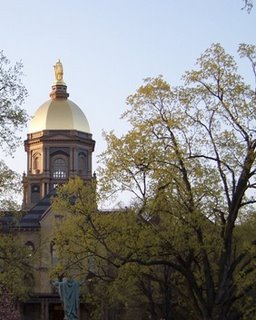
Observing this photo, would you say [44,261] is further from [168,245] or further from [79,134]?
[168,245]

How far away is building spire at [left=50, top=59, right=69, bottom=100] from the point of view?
265ft

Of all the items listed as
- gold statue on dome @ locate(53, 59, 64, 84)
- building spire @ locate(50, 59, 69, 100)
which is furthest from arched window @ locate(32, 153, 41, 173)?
gold statue on dome @ locate(53, 59, 64, 84)

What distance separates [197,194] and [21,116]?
677 centimetres

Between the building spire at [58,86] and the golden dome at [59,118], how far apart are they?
1.63 meters

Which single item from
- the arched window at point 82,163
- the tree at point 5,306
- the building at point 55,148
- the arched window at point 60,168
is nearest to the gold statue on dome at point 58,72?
the building at point 55,148

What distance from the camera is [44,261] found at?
60.5 m

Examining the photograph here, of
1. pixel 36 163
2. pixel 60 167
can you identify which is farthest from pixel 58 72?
pixel 60 167

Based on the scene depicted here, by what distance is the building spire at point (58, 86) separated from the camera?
80.9 meters

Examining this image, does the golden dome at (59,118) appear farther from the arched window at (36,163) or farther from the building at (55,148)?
the arched window at (36,163)

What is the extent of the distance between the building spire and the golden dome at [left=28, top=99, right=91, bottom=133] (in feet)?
5.34

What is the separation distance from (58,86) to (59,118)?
19.0 feet

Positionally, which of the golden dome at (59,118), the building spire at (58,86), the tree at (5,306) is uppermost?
the building spire at (58,86)

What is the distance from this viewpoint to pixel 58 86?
268 ft

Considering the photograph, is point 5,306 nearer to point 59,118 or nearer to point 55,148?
point 55,148
